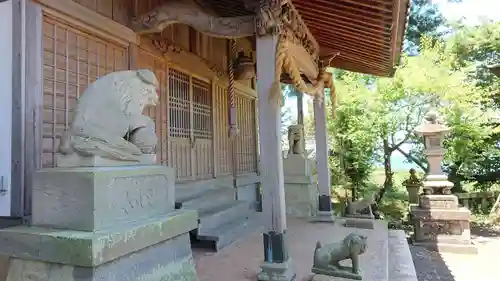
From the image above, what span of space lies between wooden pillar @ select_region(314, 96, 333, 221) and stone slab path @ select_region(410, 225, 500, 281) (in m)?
2.14

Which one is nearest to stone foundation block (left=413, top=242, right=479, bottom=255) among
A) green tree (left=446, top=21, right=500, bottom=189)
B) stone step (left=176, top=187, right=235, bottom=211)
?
green tree (left=446, top=21, right=500, bottom=189)

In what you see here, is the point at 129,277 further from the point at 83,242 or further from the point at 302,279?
the point at 302,279

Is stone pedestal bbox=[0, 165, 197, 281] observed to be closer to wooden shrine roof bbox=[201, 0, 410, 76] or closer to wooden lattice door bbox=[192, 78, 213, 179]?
wooden shrine roof bbox=[201, 0, 410, 76]

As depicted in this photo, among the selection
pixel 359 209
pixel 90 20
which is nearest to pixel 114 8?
pixel 90 20

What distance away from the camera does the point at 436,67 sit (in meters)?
9.78

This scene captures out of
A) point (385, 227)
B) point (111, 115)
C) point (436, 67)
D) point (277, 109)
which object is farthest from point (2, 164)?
point (436, 67)

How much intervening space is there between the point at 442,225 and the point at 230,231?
5982mm

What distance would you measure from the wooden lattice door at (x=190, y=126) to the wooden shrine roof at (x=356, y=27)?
1382 millimetres

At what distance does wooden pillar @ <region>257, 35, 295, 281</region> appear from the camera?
11.4 feet

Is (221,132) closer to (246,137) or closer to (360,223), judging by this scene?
(246,137)

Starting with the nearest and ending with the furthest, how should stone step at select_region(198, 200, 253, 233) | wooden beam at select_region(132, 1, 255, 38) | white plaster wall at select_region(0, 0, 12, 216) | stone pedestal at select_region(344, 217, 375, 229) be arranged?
white plaster wall at select_region(0, 0, 12, 216) → wooden beam at select_region(132, 1, 255, 38) → stone step at select_region(198, 200, 253, 233) → stone pedestal at select_region(344, 217, 375, 229)

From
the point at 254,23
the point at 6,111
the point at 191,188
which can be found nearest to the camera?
the point at 6,111

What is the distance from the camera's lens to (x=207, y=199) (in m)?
5.50

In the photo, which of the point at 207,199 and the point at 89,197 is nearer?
the point at 89,197
